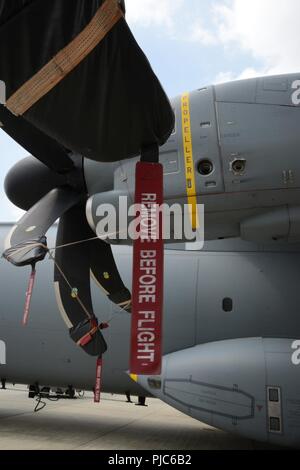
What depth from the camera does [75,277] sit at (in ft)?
17.3

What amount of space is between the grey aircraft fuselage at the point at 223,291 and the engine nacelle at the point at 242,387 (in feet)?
0.04

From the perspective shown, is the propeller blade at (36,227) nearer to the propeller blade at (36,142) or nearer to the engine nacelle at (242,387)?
the propeller blade at (36,142)

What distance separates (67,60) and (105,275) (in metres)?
3.18

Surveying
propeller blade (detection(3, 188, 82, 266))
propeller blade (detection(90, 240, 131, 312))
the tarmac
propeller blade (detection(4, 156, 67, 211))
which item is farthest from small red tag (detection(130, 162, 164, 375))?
the tarmac

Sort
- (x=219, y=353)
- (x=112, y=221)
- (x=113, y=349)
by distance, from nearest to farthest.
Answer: (x=112, y=221)
(x=219, y=353)
(x=113, y=349)

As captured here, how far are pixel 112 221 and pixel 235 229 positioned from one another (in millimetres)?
1212

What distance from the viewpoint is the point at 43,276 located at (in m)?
7.61

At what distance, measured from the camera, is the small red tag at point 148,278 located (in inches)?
134

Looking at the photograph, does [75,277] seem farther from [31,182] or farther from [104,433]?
[104,433]

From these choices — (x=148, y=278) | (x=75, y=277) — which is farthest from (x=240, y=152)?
(x=75, y=277)

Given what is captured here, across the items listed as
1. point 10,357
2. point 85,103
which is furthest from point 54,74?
point 10,357

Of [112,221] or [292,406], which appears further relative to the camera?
[292,406]

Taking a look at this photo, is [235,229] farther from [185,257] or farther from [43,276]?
[43,276]

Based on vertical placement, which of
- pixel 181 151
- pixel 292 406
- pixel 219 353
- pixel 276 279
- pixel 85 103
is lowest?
pixel 292 406
